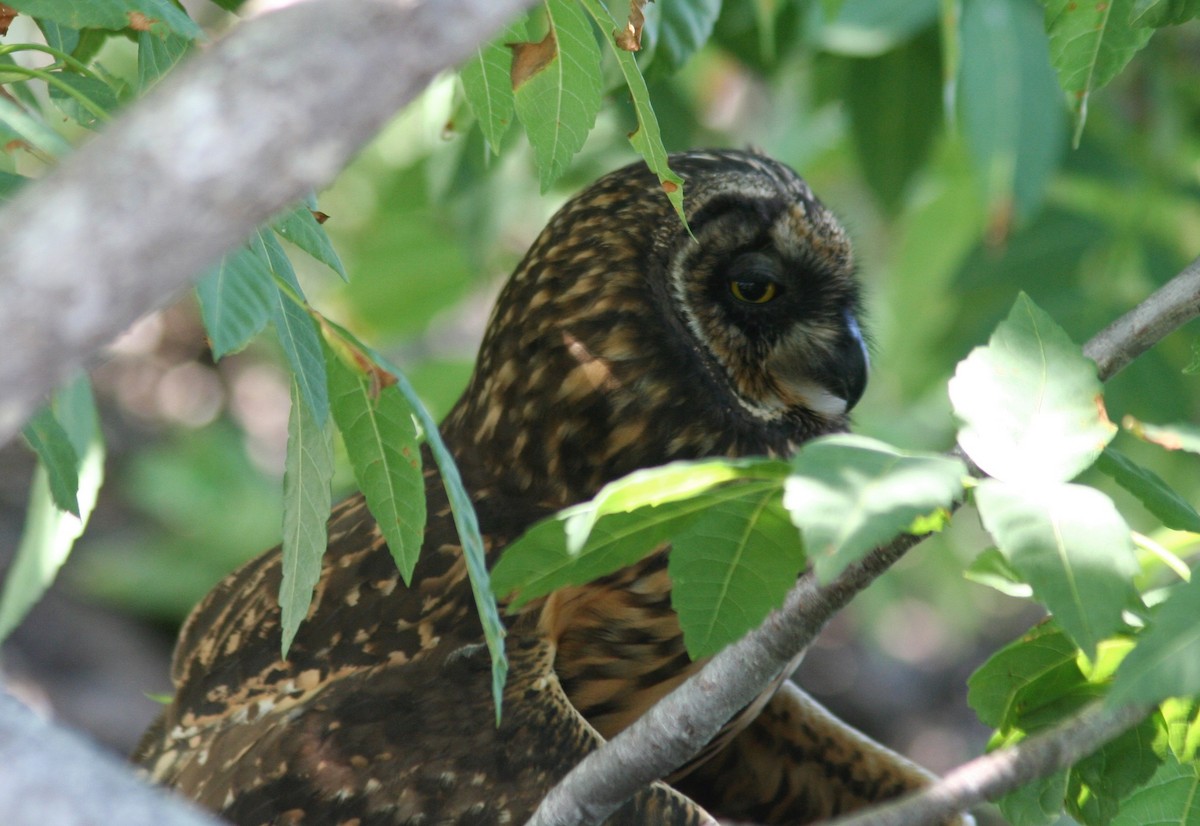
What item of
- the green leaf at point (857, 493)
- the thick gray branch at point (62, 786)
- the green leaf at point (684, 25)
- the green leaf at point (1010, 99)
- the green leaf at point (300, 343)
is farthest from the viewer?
the green leaf at point (1010, 99)

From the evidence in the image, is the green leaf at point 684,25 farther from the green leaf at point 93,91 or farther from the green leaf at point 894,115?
the green leaf at point 894,115

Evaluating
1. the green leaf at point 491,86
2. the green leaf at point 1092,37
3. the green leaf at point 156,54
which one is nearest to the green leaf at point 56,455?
the green leaf at point 156,54

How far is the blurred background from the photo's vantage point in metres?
2.84

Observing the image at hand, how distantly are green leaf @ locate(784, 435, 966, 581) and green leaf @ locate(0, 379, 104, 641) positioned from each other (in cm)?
110

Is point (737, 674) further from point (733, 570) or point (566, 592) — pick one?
point (566, 592)

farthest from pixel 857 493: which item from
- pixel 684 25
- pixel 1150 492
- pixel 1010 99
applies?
pixel 1010 99

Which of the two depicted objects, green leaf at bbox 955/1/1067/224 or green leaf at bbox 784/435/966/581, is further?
green leaf at bbox 955/1/1067/224

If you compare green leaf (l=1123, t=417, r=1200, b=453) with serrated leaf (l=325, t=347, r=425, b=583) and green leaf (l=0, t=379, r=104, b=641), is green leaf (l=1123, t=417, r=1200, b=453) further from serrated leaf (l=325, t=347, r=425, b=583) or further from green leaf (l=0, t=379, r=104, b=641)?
green leaf (l=0, t=379, r=104, b=641)

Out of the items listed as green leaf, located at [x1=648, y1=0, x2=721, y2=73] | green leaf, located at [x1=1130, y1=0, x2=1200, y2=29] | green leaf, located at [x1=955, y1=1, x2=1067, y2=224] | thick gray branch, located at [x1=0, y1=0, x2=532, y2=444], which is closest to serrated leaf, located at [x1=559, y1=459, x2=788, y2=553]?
thick gray branch, located at [x1=0, y1=0, x2=532, y2=444]

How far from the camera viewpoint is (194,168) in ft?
2.32

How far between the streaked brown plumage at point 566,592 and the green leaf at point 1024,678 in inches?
17.7

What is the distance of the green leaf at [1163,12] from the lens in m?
1.34

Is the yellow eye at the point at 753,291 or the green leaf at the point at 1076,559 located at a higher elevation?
the green leaf at the point at 1076,559

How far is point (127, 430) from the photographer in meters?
5.78
